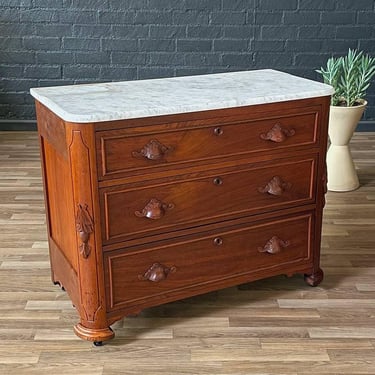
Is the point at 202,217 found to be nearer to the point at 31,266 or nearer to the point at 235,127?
the point at 235,127

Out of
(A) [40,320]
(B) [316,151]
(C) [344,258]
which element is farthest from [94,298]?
(C) [344,258]

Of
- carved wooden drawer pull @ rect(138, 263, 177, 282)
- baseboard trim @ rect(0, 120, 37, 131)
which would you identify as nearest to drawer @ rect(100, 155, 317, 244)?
carved wooden drawer pull @ rect(138, 263, 177, 282)

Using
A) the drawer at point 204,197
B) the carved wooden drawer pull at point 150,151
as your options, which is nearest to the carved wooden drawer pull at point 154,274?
the drawer at point 204,197

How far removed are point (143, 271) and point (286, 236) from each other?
21.6 inches

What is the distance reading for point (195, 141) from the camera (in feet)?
6.62

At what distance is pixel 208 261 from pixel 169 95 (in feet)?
1.85

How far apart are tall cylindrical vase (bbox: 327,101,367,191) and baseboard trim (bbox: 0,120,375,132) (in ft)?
3.62

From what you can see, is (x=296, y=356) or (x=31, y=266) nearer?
(x=296, y=356)

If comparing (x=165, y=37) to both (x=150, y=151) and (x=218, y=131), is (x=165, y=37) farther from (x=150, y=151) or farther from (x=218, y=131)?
(x=150, y=151)

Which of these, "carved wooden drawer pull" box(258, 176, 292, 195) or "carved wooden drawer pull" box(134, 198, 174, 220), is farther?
"carved wooden drawer pull" box(258, 176, 292, 195)

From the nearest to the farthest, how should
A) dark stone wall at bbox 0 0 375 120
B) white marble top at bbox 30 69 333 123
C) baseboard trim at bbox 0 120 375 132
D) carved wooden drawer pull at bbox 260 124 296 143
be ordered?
white marble top at bbox 30 69 333 123, carved wooden drawer pull at bbox 260 124 296 143, dark stone wall at bbox 0 0 375 120, baseboard trim at bbox 0 120 375 132

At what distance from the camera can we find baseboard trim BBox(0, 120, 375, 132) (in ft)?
14.5

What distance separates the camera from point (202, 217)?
83.7 inches

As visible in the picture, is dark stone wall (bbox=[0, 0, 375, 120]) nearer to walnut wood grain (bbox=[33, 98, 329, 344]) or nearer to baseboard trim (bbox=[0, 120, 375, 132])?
baseboard trim (bbox=[0, 120, 375, 132])
